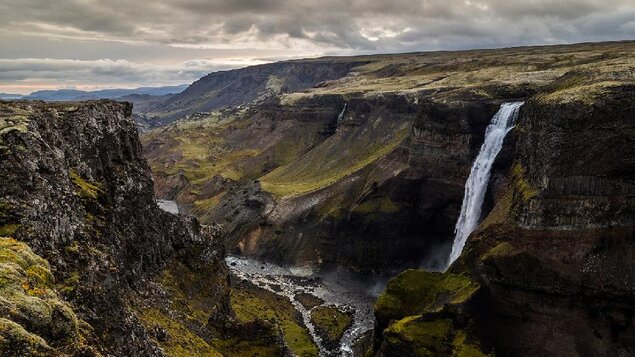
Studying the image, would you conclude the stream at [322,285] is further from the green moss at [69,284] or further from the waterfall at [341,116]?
the waterfall at [341,116]

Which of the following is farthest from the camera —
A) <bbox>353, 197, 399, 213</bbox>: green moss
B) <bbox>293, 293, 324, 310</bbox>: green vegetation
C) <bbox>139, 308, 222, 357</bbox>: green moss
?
<bbox>353, 197, 399, 213</bbox>: green moss

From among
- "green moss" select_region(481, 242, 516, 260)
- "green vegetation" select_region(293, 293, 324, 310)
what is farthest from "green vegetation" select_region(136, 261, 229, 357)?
"green vegetation" select_region(293, 293, 324, 310)

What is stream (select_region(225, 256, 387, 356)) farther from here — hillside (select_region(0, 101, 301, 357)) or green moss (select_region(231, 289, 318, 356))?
hillside (select_region(0, 101, 301, 357))

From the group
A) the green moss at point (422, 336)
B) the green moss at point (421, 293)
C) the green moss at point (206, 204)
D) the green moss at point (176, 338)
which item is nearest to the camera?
the green moss at point (176, 338)

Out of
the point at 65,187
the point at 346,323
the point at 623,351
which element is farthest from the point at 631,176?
the point at 65,187

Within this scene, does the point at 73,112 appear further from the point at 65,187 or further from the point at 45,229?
the point at 45,229

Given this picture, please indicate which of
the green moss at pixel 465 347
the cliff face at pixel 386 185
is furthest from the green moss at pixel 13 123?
the cliff face at pixel 386 185
